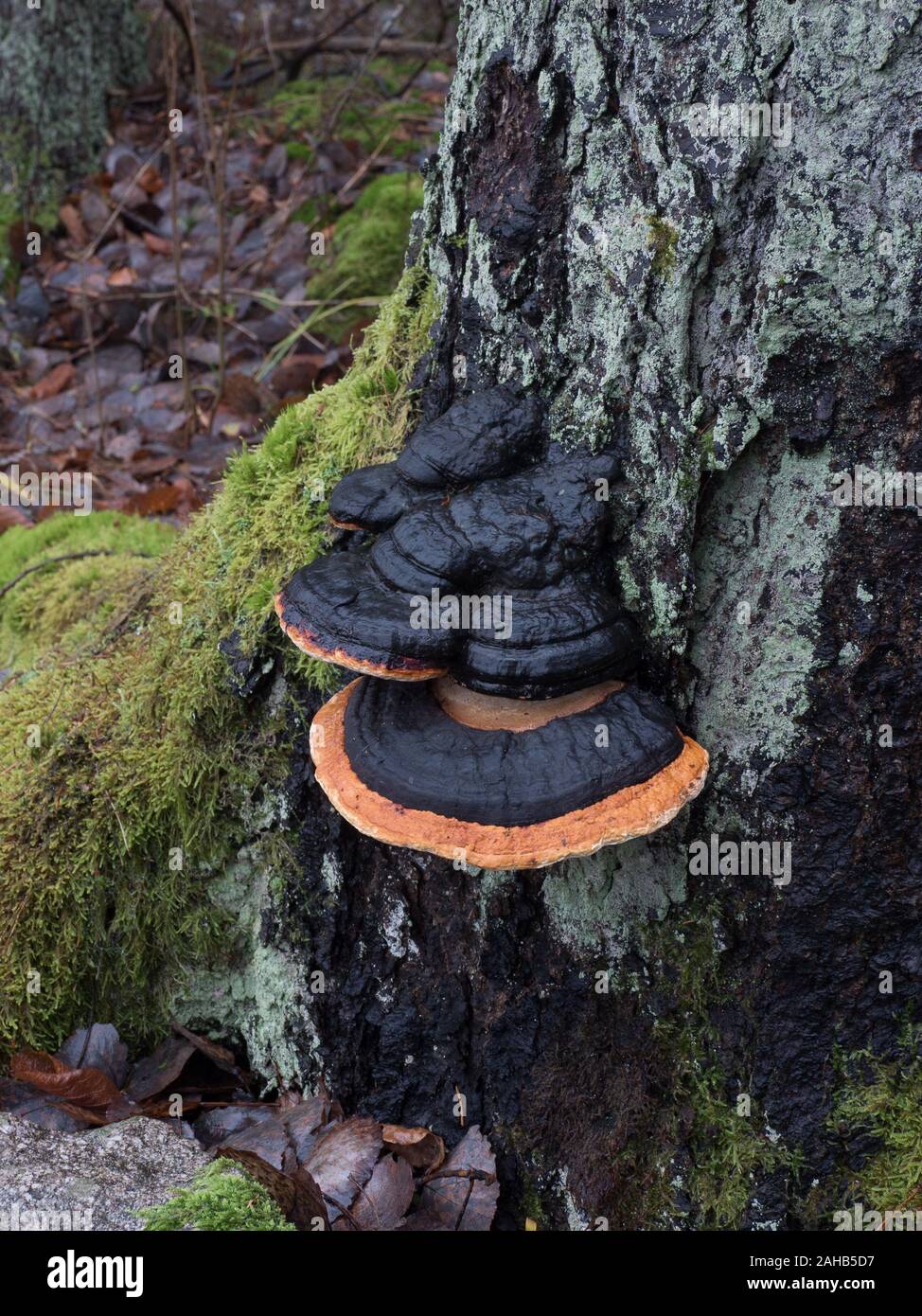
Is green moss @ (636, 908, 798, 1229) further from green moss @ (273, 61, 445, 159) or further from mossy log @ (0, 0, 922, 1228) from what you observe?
green moss @ (273, 61, 445, 159)

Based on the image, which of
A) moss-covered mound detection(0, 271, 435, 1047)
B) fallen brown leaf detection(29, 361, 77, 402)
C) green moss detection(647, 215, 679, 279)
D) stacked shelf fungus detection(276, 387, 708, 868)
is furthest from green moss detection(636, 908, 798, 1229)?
fallen brown leaf detection(29, 361, 77, 402)

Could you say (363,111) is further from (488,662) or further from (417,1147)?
(417,1147)

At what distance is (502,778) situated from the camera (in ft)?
7.45

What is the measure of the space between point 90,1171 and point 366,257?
21.2 feet

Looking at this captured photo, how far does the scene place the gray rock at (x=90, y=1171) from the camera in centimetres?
276

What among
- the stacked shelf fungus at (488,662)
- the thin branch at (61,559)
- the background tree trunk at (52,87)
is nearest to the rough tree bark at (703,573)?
the stacked shelf fungus at (488,662)

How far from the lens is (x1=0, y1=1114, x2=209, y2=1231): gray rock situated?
9.04 feet

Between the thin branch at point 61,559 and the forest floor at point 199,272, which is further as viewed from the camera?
the forest floor at point 199,272

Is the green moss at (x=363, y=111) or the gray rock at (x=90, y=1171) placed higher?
the green moss at (x=363, y=111)

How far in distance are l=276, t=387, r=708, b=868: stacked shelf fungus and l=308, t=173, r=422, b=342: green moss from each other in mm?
5075

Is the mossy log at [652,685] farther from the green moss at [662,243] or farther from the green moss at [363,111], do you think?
the green moss at [363,111]

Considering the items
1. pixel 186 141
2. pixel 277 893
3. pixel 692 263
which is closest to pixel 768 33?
pixel 692 263

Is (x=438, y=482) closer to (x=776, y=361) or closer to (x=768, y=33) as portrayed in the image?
(x=776, y=361)

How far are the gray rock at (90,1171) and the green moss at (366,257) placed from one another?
5530 millimetres
